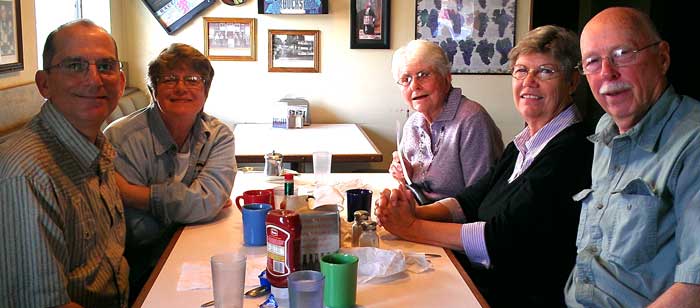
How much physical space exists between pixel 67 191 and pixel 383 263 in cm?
77

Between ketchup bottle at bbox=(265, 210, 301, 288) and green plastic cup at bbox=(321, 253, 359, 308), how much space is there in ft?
0.30

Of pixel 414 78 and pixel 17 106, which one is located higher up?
pixel 414 78

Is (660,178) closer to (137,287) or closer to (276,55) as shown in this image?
(137,287)

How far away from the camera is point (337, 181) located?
2625mm

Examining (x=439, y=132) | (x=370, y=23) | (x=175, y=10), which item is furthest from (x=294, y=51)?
(x=439, y=132)

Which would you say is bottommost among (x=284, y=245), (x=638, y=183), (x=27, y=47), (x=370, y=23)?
(x=284, y=245)

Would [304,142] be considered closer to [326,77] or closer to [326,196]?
[326,77]

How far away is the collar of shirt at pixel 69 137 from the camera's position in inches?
62.8

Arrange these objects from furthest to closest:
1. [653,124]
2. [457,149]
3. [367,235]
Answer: [457,149] < [367,235] < [653,124]

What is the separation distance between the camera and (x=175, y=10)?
495 centimetres

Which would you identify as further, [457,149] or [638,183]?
[457,149]

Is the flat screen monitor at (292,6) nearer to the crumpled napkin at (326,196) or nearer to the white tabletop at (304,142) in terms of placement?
the white tabletop at (304,142)

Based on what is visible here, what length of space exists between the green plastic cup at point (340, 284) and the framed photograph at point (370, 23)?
383 cm

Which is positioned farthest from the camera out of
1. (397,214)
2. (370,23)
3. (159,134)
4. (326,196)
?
(370,23)
